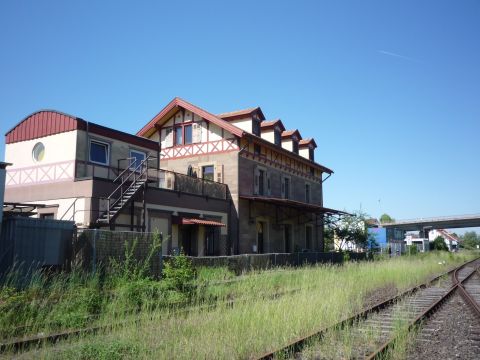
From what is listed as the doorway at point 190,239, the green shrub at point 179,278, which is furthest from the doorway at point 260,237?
the green shrub at point 179,278

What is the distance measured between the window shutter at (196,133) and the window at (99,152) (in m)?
8.14

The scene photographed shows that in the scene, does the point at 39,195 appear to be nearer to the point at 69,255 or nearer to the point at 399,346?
the point at 69,255

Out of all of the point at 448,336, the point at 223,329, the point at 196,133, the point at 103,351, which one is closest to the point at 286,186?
the point at 196,133

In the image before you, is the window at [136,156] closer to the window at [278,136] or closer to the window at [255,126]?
the window at [255,126]

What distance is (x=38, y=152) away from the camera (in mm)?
20859

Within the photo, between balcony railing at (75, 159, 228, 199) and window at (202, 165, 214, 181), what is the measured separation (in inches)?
62.4

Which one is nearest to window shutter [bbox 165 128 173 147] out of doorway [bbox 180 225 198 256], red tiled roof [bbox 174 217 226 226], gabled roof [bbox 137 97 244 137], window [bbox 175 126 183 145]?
window [bbox 175 126 183 145]

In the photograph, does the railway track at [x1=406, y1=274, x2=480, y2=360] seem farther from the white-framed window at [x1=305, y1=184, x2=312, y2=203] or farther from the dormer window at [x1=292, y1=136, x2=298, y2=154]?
the white-framed window at [x1=305, y1=184, x2=312, y2=203]

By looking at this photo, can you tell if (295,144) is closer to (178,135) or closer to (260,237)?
(260,237)

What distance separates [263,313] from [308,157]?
2955 cm

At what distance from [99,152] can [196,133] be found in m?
8.67

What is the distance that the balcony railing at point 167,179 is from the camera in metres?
19.5

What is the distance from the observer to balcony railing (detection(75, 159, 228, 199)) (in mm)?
19481

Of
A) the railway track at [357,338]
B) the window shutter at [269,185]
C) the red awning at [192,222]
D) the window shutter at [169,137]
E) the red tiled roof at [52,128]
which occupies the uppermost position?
the window shutter at [169,137]
